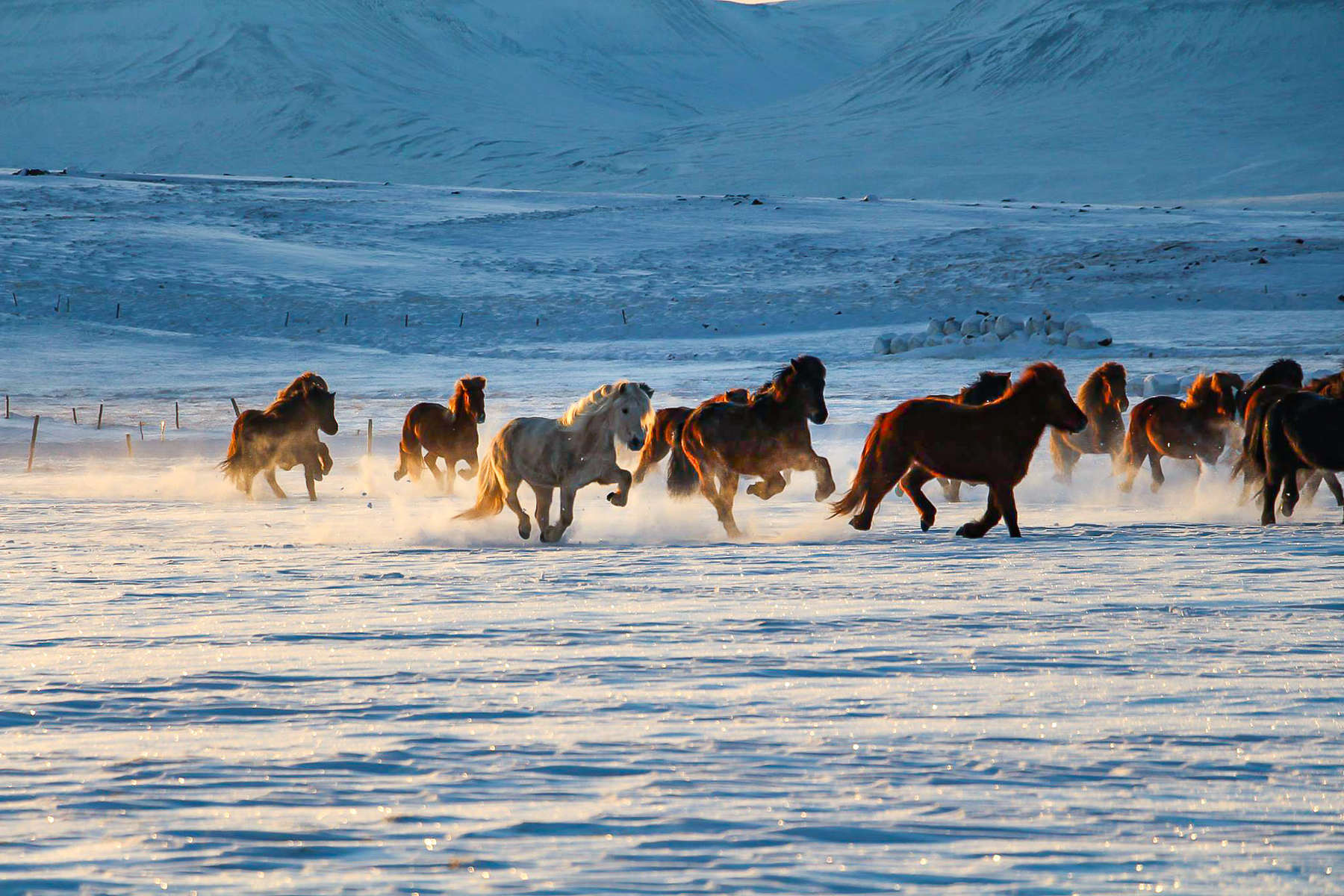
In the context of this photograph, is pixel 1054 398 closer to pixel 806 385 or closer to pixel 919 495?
pixel 919 495

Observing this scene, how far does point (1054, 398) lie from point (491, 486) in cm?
441

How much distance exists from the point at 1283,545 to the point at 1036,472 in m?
6.94

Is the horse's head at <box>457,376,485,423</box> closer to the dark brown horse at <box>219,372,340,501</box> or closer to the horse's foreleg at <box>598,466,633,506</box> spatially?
the dark brown horse at <box>219,372,340,501</box>

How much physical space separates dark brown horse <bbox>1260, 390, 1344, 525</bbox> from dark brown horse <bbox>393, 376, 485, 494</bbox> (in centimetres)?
778

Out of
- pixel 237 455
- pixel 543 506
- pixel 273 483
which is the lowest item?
pixel 543 506

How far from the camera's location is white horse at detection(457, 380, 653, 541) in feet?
35.6

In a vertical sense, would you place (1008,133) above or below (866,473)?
above

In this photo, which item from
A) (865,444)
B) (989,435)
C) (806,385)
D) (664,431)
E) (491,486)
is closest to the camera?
(989,435)

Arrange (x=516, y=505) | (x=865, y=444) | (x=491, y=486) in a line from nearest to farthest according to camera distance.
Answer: (x=516, y=505)
(x=865, y=444)
(x=491, y=486)

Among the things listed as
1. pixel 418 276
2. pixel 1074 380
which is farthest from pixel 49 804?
pixel 418 276

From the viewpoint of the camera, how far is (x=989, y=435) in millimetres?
10594

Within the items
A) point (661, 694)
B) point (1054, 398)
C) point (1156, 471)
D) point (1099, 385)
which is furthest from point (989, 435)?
point (661, 694)

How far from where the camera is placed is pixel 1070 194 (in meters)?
120

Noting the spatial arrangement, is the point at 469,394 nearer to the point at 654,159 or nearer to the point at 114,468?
the point at 114,468
